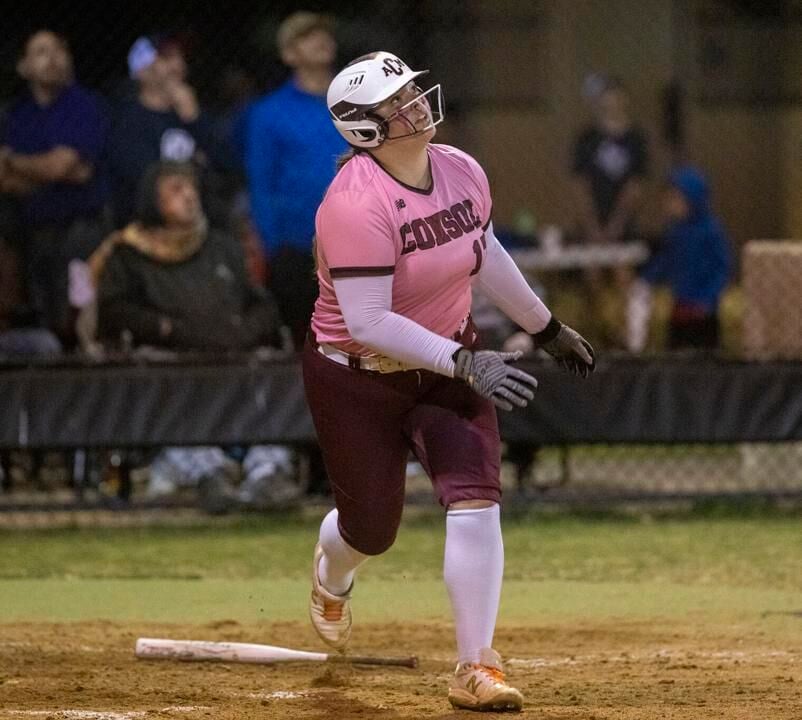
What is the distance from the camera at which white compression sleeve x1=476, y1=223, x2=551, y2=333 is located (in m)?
5.34

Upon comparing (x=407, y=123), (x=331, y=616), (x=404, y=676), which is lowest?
(x=404, y=676)

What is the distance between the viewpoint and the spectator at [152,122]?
986cm

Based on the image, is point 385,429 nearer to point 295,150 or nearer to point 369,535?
point 369,535

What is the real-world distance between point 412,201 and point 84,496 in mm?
4785

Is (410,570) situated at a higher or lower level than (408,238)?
lower

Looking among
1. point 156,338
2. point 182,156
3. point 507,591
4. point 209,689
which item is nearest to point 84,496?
point 156,338

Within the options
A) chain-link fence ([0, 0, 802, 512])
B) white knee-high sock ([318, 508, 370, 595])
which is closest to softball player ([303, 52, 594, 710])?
white knee-high sock ([318, 508, 370, 595])

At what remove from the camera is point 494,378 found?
15.6ft

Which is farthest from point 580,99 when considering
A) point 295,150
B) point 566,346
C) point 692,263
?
point 566,346

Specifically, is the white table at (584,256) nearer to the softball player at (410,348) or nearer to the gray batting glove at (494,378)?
the softball player at (410,348)

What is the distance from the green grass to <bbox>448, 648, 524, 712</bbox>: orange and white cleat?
1.84 metres

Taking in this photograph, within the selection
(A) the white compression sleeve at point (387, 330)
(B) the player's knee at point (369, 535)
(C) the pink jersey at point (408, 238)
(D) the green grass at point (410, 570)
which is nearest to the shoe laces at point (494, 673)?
(B) the player's knee at point (369, 535)

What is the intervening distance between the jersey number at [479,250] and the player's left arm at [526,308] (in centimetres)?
5

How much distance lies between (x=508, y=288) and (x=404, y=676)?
1310 mm
